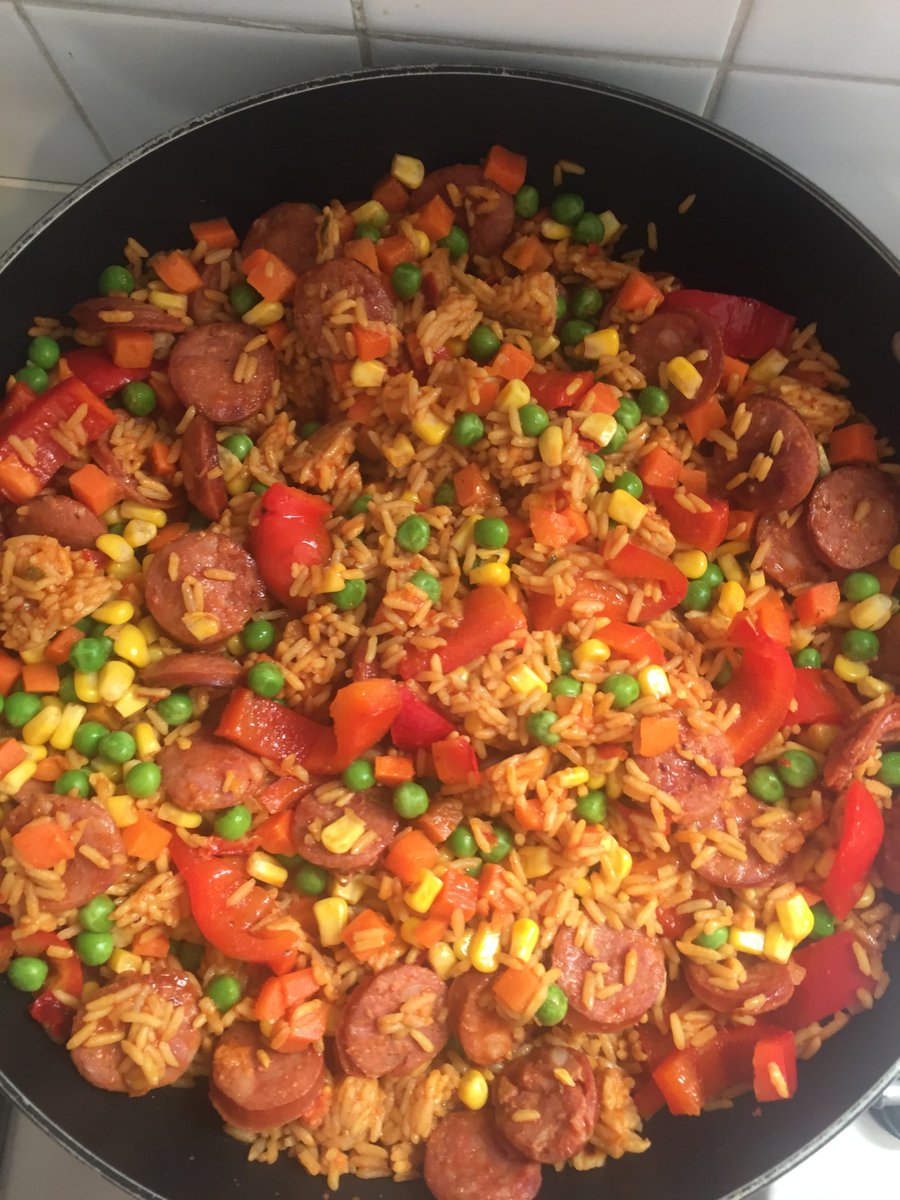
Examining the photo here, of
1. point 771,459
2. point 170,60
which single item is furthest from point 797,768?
point 170,60

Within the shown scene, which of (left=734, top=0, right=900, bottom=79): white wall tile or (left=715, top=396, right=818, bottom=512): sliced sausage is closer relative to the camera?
(left=734, top=0, right=900, bottom=79): white wall tile

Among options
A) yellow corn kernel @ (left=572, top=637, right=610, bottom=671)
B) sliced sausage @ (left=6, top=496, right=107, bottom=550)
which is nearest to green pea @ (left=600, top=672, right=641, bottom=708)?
yellow corn kernel @ (left=572, top=637, right=610, bottom=671)

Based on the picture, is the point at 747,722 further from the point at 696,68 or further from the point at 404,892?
the point at 696,68

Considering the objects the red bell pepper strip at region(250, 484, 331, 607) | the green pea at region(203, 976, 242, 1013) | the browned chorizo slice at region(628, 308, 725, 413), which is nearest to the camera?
A: the green pea at region(203, 976, 242, 1013)

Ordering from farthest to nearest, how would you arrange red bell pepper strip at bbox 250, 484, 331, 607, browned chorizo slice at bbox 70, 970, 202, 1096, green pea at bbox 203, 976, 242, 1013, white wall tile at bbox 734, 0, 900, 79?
red bell pepper strip at bbox 250, 484, 331, 607 < green pea at bbox 203, 976, 242, 1013 < browned chorizo slice at bbox 70, 970, 202, 1096 < white wall tile at bbox 734, 0, 900, 79

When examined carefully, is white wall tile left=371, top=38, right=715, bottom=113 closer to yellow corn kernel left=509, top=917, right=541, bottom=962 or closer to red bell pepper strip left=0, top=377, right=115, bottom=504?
red bell pepper strip left=0, top=377, right=115, bottom=504

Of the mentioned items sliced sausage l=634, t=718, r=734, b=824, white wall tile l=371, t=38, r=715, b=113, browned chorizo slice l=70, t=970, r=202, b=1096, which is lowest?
browned chorizo slice l=70, t=970, r=202, b=1096

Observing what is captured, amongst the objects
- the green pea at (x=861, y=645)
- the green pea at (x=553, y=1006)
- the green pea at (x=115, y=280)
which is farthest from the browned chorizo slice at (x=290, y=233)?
the green pea at (x=553, y=1006)
